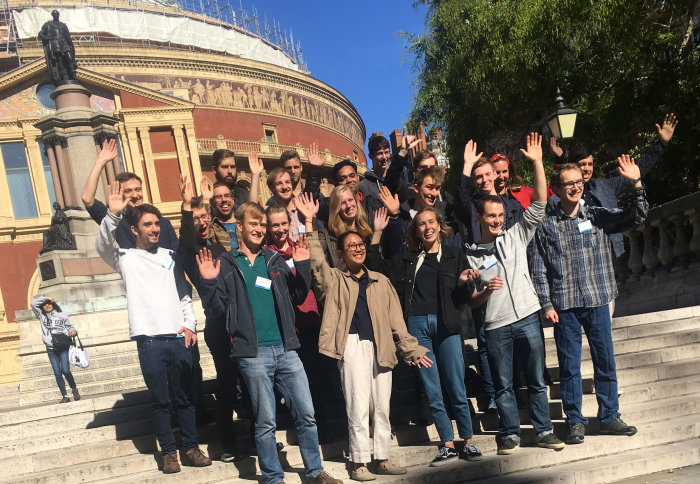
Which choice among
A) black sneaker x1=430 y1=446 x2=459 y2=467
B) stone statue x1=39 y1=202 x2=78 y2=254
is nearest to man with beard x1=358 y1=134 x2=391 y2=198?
black sneaker x1=430 y1=446 x2=459 y2=467

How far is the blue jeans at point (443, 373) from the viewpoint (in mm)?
4977

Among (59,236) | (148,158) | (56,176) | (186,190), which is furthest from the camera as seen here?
(148,158)

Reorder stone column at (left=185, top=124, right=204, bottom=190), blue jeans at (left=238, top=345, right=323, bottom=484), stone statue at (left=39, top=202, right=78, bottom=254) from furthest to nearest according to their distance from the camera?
stone column at (left=185, top=124, right=204, bottom=190)
stone statue at (left=39, top=202, right=78, bottom=254)
blue jeans at (left=238, top=345, right=323, bottom=484)

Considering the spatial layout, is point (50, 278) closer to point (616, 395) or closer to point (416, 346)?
point (416, 346)

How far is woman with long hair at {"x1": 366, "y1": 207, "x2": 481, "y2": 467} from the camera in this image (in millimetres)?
4980

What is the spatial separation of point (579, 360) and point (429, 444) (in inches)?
55.0

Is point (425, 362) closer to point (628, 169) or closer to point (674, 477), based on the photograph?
point (674, 477)

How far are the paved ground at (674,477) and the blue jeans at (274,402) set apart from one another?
2.30 meters

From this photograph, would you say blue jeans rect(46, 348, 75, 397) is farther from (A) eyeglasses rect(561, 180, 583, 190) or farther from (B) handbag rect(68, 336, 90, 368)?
(A) eyeglasses rect(561, 180, 583, 190)

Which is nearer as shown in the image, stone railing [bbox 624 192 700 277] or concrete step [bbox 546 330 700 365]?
concrete step [bbox 546 330 700 365]

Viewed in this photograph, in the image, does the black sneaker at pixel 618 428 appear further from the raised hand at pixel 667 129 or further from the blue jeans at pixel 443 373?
the raised hand at pixel 667 129

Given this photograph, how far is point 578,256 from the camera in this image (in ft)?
17.3

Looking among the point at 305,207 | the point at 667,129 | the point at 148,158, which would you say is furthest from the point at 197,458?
the point at 148,158

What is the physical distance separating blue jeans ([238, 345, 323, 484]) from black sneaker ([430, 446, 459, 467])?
A: 2.96 feet
